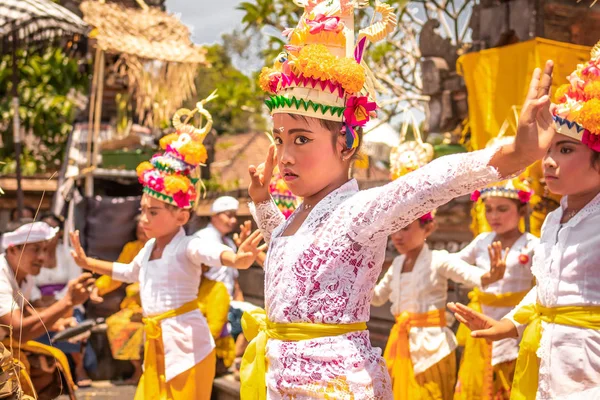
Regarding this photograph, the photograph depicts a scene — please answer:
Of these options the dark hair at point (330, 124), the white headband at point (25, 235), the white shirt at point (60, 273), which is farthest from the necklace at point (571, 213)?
the white shirt at point (60, 273)

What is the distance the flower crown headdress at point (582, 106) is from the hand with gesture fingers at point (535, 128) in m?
0.87

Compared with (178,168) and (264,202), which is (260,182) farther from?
(178,168)

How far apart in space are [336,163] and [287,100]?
0.91ft

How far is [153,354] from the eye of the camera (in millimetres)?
4297

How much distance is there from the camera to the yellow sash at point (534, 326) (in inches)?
110

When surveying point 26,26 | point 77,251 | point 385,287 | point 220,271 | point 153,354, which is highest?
point 26,26

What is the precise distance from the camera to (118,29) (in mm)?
9922

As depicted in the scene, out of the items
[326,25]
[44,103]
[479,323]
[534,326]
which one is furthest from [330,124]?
[44,103]

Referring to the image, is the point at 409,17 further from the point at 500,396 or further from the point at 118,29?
the point at 500,396

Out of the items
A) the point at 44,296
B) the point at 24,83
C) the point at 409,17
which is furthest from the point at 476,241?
the point at 24,83

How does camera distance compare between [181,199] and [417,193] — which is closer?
[417,193]

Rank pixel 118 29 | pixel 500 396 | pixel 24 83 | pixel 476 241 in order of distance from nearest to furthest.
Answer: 1. pixel 500 396
2. pixel 476 241
3. pixel 118 29
4. pixel 24 83

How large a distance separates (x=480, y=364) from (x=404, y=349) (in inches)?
18.4

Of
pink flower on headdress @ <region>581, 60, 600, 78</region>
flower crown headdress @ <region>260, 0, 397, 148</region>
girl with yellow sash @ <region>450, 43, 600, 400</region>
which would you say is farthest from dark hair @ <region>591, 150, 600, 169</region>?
flower crown headdress @ <region>260, 0, 397, 148</region>
